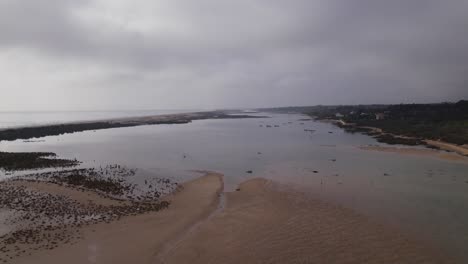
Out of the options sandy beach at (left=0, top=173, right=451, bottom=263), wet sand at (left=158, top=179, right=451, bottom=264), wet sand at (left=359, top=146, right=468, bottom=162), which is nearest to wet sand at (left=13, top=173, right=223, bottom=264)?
sandy beach at (left=0, top=173, right=451, bottom=263)

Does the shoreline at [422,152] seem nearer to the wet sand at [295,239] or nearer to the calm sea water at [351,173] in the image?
the calm sea water at [351,173]

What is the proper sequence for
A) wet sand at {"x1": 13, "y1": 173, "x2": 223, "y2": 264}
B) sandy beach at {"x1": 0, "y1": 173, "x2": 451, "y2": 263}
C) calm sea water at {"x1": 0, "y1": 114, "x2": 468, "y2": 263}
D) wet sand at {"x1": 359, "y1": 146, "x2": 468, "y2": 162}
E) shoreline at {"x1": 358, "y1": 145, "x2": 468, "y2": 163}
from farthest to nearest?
wet sand at {"x1": 359, "y1": 146, "x2": 468, "y2": 162}
shoreline at {"x1": 358, "y1": 145, "x2": 468, "y2": 163}
calm sea water at {"x1": 0, "y1": 114, "x2": 468, "y2": 263}
sandy beach at {"x1": 0, "y1": 173, "x2": 451, "y2": 263}
wet sand at {"x1": 13, "y1": 173, "x2": 223, "y2": 264}

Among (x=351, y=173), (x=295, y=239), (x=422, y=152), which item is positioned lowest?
(x=295, y=239)

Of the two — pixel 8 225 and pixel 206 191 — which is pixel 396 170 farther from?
pixel 8 225

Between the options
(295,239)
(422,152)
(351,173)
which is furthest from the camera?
(422,152)

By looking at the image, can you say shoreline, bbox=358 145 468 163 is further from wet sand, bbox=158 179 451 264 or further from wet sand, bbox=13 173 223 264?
wet sand, bbox=13 173 223 264

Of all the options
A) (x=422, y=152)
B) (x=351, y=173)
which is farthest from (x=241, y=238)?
(x=422, y=152)

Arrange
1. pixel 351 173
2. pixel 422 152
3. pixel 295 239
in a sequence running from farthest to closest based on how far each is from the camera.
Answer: pixel 422 152 → pixel 351 173 → pixel 295 239

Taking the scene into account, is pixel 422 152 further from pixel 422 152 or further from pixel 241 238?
pixel 241 238
